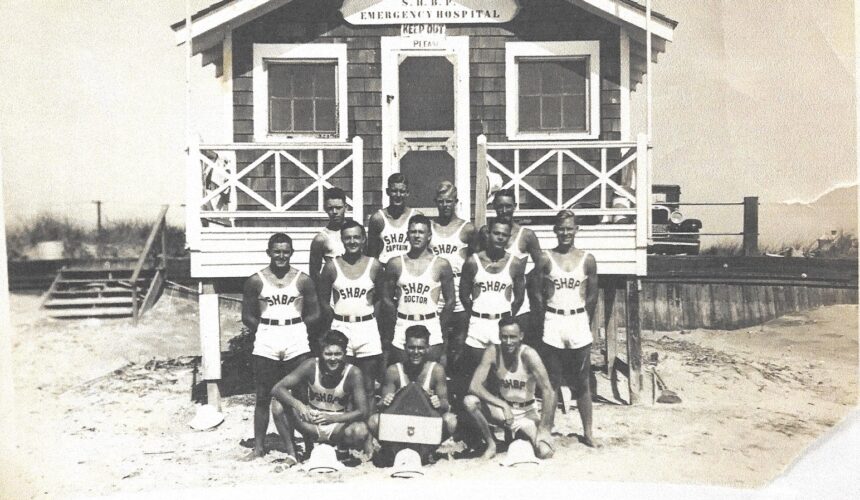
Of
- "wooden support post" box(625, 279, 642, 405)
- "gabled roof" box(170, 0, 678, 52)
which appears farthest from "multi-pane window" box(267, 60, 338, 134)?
"wooden support post" box(625, 279, 642, 405)

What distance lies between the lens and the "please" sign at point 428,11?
28.7 ft

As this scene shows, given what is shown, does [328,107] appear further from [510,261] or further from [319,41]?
[510,261]

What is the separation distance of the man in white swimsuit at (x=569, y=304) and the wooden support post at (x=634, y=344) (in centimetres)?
121

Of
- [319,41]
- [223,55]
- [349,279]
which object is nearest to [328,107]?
[319,41]

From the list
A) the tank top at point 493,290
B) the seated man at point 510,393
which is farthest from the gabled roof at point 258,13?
the seated man at point 510,393

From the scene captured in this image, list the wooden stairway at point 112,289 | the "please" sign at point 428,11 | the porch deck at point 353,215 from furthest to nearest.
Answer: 1. the wooden stairway at point 112,289
2. the "please" sign at point 428,11
3. the porch deck at point 353,215

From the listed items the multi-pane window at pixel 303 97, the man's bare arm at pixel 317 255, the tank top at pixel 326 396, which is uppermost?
the multi-pane window at pixel 303 97

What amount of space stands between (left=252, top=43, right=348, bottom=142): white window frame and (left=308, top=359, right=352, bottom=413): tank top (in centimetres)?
352

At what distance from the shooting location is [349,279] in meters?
6.61

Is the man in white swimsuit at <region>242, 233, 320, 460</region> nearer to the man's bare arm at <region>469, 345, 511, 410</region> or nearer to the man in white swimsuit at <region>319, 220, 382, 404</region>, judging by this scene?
the man in white swimsuit at <region>319, 220, 382, 404</region>

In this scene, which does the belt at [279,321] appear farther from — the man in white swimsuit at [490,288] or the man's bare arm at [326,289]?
the man in white swimsuit at [490,288]

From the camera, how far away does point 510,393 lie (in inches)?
257

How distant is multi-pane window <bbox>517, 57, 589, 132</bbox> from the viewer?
9.06 metres

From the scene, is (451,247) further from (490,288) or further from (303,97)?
(303,97)
